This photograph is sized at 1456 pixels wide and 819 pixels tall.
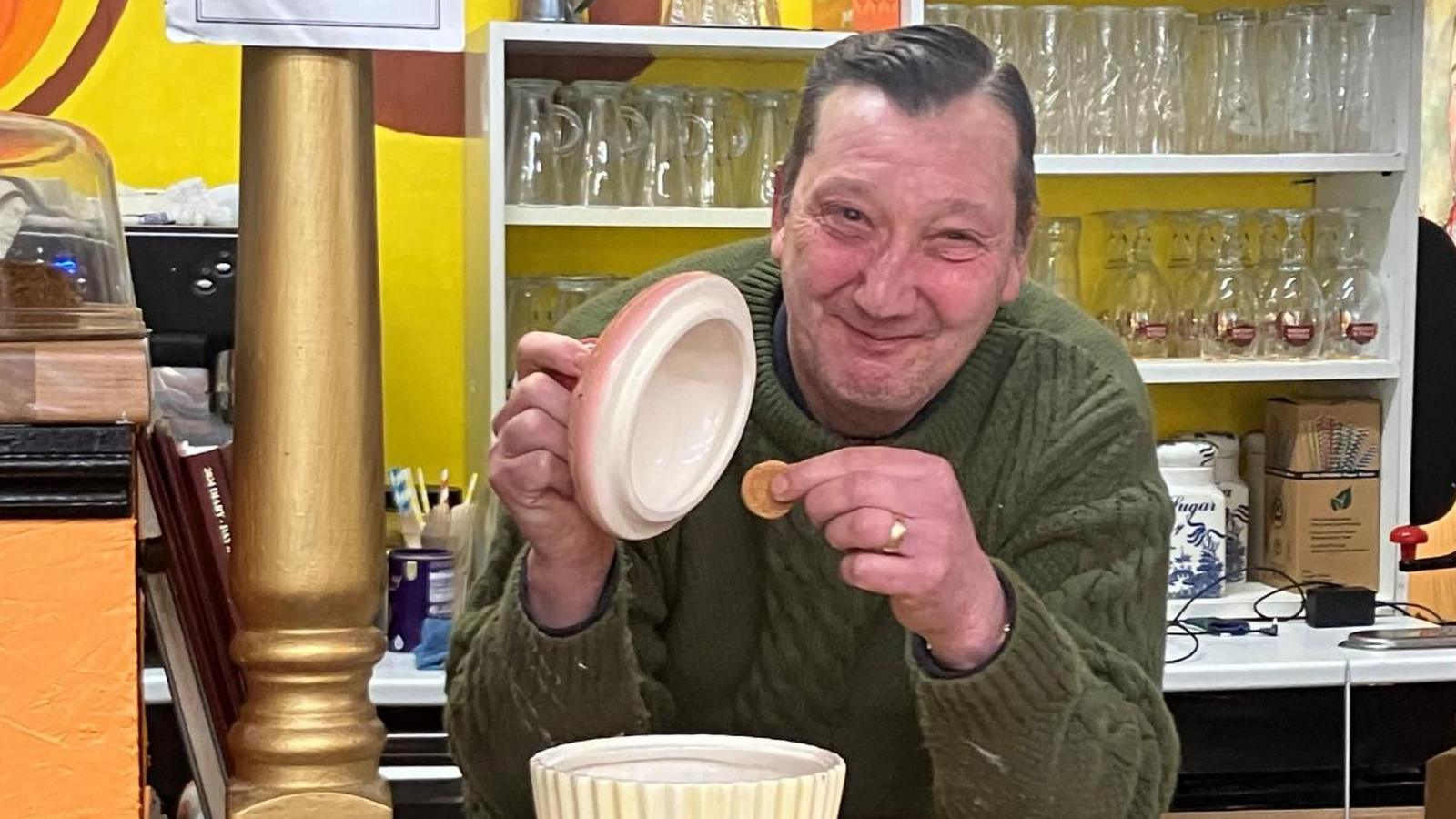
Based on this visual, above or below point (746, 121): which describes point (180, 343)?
below

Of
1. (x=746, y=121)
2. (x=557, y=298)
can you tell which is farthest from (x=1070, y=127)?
(x=557, y=298)

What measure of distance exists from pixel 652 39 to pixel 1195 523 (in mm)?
1107

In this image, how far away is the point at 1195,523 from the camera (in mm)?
2730

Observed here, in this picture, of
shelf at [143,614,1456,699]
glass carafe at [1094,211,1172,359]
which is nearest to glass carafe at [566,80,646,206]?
shelf at [143,614,1456,699]

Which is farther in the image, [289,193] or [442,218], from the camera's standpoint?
[442,218]

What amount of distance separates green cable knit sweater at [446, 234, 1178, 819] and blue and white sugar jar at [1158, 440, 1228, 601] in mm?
1329

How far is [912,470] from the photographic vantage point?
0.96 metres

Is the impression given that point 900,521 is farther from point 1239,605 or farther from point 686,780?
point 1239,605

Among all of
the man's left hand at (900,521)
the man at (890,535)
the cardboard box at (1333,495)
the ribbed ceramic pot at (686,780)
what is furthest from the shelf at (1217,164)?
the ribbed ceramic pot at (686,780)

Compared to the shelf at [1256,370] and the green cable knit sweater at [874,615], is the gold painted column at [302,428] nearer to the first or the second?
the green cable knit sweater at [874,615]

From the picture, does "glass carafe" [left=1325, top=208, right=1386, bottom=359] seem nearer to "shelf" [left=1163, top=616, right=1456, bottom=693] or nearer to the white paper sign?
"shelf" [left=1163, top=616, right=1456, bottom=693]

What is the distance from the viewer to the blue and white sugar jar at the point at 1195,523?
8.93ft

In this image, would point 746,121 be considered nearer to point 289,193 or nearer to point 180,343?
point 180,343

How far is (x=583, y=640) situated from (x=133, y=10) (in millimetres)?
2017
